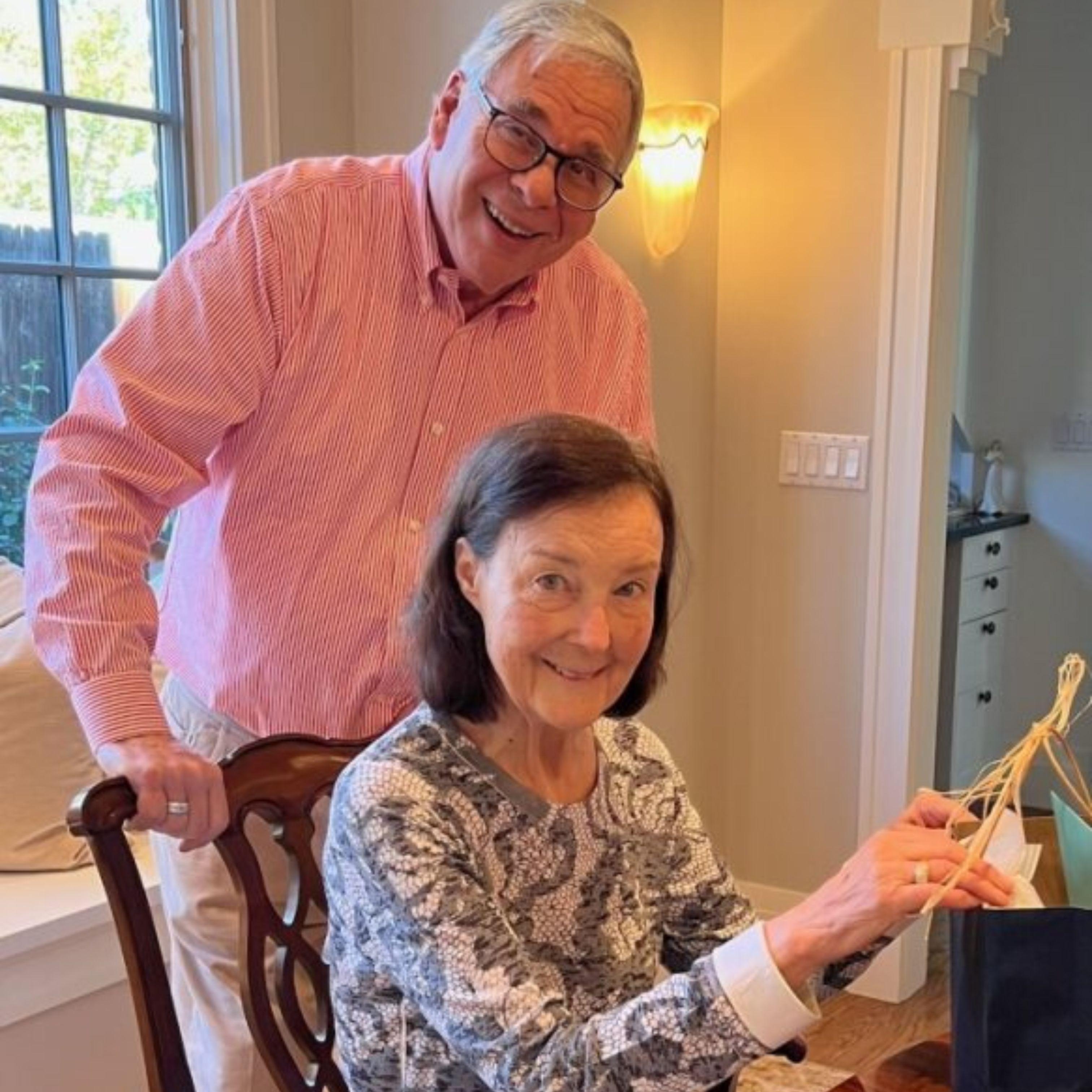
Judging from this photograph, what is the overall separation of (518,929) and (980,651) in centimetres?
313

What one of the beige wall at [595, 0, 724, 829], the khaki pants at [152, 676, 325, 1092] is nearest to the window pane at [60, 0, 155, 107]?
the beige wall at [595, 0, 724, 829]

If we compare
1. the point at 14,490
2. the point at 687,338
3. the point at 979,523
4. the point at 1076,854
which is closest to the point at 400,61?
the point at 687,338

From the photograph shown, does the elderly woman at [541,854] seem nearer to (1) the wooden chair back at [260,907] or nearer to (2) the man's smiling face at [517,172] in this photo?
(1) the wooden chair back at [260,907]

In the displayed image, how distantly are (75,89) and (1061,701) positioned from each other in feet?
6.25

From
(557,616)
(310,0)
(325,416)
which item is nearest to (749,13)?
(310,0)

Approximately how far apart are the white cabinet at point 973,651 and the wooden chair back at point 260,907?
269 cm

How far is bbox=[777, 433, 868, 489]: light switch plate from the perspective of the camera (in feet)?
9.36

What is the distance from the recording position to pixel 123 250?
2348 mm

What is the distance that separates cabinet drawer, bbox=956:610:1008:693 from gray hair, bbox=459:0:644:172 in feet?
8.99

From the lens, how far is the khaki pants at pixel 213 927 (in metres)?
1.52

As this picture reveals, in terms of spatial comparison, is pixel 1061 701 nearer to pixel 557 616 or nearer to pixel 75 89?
pixel 557 616

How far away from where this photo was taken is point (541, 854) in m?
1.14

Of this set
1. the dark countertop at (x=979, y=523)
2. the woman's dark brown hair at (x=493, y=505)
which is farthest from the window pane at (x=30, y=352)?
the dark countertop at (x=979, y=523)

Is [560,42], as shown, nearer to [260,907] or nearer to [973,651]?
[260,907]
